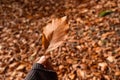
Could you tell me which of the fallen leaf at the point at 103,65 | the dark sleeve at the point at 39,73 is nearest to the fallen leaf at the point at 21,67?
the fallen leaf at the point at 103,65

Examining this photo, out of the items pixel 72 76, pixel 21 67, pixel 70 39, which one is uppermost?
pixel 70 39

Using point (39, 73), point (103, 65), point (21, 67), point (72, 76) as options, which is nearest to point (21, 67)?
point (21, 67)

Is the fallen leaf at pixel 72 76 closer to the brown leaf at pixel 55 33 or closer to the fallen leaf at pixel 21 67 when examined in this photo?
the fallen leaf at pixel 21 67

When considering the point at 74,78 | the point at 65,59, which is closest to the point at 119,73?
the point at 74,78

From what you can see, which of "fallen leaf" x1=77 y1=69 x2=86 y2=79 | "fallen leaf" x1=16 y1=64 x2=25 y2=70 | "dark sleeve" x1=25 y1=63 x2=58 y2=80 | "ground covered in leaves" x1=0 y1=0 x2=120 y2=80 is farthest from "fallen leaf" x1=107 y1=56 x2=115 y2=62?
"dark sleeve" x1=25 y1=63 x2=58 y2=80

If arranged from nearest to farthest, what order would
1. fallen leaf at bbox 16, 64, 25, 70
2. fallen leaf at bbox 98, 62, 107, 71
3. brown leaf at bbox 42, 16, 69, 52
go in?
brown leaf at bbox 42, 16, 69, 52 → fallen leaf at bbox 98, 62, 107, 71 → fallen leaf at bbox 16, 64, 25, 70

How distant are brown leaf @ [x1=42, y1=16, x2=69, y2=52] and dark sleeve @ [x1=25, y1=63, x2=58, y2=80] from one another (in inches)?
3.5

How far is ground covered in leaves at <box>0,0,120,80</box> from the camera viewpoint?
7.95 feet

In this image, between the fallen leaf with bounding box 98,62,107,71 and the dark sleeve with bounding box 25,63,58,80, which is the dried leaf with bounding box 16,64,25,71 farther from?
the dark sleeve with bounding box 25,63,58,80

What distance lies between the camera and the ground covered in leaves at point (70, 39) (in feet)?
7.95

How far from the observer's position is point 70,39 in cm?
280

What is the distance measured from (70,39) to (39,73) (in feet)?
5.81

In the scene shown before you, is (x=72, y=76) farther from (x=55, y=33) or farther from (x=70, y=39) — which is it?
(x=55, y=33)

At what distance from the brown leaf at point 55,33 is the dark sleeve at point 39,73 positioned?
0.29 feet
